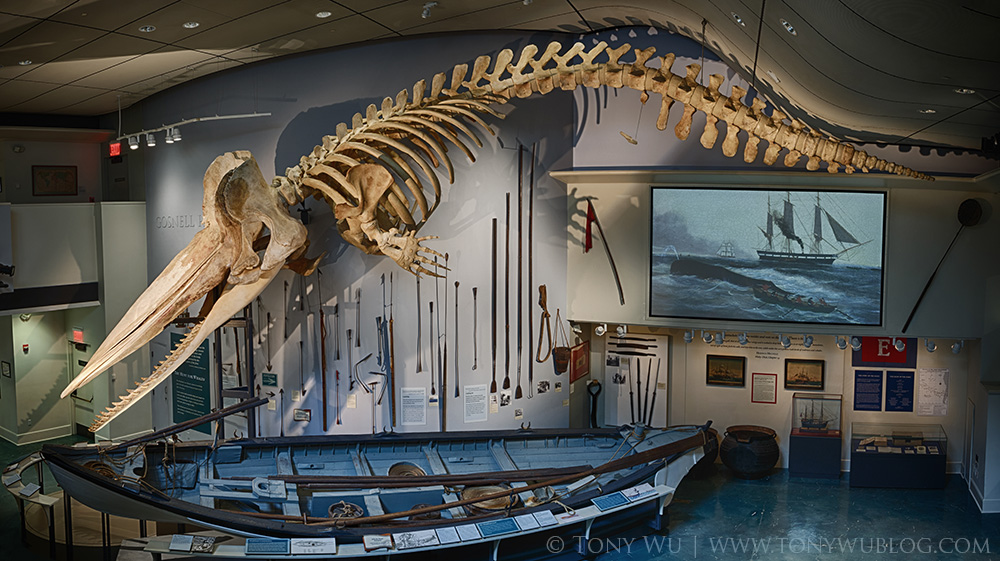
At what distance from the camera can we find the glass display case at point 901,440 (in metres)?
8.52

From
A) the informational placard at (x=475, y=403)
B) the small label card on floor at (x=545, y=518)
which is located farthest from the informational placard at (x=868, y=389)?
the small label card on floor at (x=545, y=518)

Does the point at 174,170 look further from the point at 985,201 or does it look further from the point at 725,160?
the point at 985,201

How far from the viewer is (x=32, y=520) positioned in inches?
305

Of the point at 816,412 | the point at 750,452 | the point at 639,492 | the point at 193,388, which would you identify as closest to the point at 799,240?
the point at 816,412

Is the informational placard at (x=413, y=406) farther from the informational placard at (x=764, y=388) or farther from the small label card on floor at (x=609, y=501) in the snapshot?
the informational placard at (x=764, y=388)

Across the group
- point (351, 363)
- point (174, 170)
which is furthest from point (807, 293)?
point (174, 170)

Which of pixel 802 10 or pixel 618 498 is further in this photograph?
pixel 618 498

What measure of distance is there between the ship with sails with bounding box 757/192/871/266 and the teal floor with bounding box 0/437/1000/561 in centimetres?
244

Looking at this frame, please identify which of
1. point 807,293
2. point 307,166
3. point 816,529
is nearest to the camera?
point 307,166

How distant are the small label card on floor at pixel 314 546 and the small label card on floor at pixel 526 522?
136 centimetres

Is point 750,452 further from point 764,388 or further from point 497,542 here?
point 497,542

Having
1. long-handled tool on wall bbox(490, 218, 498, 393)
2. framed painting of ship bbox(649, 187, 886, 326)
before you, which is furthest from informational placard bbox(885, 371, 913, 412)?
long-handled tool on wall bbox(490, 218, 498, 393)

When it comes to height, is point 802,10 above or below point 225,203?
above

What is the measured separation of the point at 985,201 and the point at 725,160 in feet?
7.95
